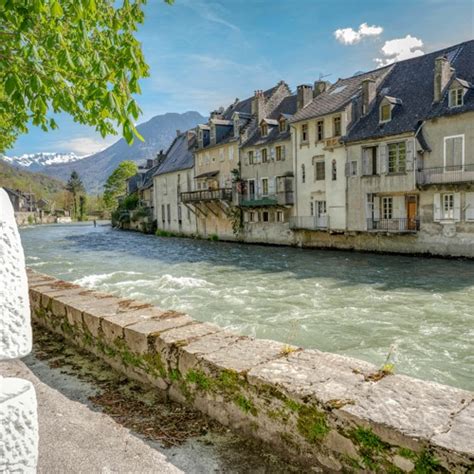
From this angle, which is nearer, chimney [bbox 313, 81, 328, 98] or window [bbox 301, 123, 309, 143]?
window [bbox 301, 123, 309, 143]

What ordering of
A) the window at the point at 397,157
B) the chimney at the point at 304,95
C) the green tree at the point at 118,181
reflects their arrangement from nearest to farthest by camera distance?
1. the window at the point at 397,157
2. the chimney at the point at 304,95
3. the green tree at the point at 118,181

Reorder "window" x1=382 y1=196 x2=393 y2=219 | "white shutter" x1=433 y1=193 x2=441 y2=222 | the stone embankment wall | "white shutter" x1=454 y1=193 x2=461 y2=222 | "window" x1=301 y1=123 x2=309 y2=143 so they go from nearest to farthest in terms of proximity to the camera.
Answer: the stone embankment wall → "white shutter" x1=454 y1=193 x2=461 y2=222 → "white shutter" x1=433 y1=193 x2=441 y2=222 → "window" x1=382 y1=196 x2=393 y2=219 → "window" x1=301 y1=123 x2=309 y2=143

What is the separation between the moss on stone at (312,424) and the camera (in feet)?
7.77

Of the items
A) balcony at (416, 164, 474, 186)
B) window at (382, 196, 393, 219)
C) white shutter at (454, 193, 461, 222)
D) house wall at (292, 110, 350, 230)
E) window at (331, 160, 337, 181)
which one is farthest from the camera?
window at (331, 160, 337, 181)

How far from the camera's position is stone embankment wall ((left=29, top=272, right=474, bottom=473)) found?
204 centimetres

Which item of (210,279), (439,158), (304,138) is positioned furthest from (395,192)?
(210,279)

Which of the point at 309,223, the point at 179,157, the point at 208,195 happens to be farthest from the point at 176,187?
the point at 309,223

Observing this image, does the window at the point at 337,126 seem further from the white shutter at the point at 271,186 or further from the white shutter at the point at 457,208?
the white shutter at the point at 457,208

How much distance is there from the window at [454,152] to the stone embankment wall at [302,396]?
909 inches

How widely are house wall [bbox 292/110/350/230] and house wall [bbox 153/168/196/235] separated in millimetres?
16056

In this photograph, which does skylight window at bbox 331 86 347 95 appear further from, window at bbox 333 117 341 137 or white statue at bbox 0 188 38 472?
white statue at bbox 0 188 38 472

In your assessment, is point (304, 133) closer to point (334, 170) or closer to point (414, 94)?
point (334, 170)

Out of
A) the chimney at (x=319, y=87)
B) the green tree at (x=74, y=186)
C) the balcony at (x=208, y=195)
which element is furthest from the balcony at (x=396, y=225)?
the green tree at (x=74, y=186)

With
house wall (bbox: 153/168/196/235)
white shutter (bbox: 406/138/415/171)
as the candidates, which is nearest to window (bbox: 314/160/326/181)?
white shutter (bbox: 406/138/415/171)
